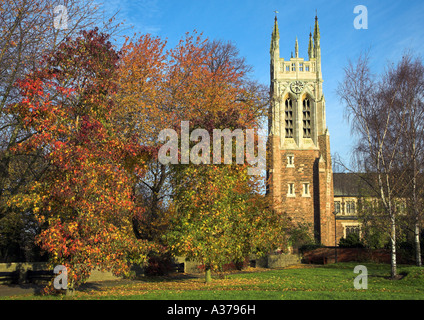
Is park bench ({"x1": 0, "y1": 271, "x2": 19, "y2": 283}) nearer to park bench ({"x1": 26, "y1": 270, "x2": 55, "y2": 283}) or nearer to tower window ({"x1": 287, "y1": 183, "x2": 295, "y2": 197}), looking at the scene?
park bench ({"x1": 26, "y1": 270, "x2": 55, "y2": 283})

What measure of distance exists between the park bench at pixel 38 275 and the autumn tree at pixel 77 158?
4622mm

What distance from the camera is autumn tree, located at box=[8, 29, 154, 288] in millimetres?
13539

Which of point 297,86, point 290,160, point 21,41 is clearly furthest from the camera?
point 297,86

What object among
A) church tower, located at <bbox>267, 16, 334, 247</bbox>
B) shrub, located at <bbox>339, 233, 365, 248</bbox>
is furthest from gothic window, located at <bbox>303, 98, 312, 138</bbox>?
shrub, located at <bbox>339, 233, 365, 248</bbox>

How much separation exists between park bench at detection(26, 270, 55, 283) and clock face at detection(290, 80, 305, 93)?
46439 millimetres

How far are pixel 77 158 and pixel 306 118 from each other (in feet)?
155

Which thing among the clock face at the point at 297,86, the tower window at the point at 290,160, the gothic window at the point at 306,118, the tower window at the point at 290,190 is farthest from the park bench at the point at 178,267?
the clock face at the point at 297,86

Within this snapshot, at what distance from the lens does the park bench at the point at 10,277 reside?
690 inches

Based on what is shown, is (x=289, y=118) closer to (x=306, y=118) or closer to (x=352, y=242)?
(x=306, y=118)

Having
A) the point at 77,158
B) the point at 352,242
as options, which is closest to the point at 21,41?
the point at 77,158

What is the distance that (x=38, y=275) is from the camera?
59.7 ft

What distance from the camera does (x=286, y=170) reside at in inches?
2142

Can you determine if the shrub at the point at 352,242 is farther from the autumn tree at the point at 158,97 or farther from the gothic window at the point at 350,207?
the gothic window at the point at 350,207

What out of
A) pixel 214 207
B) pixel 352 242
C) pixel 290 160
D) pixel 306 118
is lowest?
pixel 352 242
